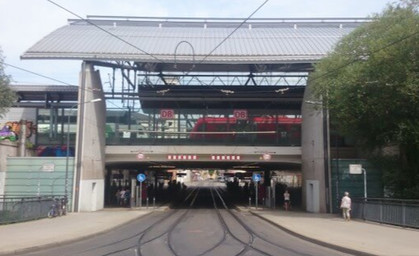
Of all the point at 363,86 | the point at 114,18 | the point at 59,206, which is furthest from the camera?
the point at 114,18

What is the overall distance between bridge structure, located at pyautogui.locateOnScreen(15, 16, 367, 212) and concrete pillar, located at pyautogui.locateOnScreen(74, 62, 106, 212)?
8 cm

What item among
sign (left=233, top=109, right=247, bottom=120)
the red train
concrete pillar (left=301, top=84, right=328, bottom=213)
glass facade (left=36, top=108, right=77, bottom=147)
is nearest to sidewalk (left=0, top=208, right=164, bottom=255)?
concrete pillar (left=301, top=84, right=328, bottom=213)

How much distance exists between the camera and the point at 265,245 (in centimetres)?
1727

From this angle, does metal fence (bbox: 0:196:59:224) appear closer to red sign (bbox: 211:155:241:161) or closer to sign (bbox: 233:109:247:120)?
Answer: red sign (bbox: 211:155:241:161)

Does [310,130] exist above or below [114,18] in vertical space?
below

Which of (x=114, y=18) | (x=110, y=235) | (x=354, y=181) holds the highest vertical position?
(x=114, y=18)

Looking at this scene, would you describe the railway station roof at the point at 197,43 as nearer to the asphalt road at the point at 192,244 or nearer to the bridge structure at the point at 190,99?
the bridge structure at the point at 190,99

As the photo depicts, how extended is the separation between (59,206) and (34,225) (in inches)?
304

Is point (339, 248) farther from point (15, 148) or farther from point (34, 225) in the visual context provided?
point (15, 148)

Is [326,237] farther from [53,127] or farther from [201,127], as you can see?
[53,127]

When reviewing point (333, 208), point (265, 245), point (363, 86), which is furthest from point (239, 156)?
point (265, 245)

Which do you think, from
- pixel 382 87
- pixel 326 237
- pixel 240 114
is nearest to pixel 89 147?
pixel 240 114

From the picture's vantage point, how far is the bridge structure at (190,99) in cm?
3888

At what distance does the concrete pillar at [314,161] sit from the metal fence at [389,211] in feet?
25.2
